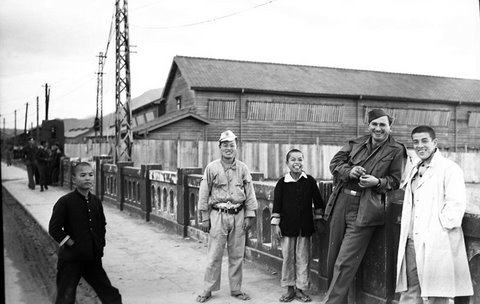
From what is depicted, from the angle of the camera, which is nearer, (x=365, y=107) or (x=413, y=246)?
(x=413, y=246)

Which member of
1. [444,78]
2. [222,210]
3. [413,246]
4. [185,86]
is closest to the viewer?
[413,246]

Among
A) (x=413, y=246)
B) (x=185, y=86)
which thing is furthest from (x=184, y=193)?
(x=185, y=86)

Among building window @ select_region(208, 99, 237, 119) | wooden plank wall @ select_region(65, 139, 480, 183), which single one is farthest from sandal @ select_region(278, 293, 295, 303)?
Result: building window @ select_region(208, 99, 237, 119)

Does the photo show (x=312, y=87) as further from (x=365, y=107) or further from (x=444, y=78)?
(x=444, y=78)

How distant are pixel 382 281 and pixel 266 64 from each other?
84.1ft

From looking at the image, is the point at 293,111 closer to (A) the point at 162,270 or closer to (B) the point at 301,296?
(A) the point at 162,270

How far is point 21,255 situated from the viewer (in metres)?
8.32

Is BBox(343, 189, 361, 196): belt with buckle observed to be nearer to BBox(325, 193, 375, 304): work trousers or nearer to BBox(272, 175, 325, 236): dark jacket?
BBox(325, 193, 375, 304): work trousers

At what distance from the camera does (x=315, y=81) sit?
29.0 m

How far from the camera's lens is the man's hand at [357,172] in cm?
440

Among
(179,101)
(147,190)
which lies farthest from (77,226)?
(179,101)

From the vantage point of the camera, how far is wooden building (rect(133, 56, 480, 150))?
84.6 feet

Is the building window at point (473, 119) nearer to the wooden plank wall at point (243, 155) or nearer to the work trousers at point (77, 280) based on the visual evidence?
the wooden plank wall at point (243, 155)

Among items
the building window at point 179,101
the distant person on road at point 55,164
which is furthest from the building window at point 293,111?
the distant person on road at point 55,164
